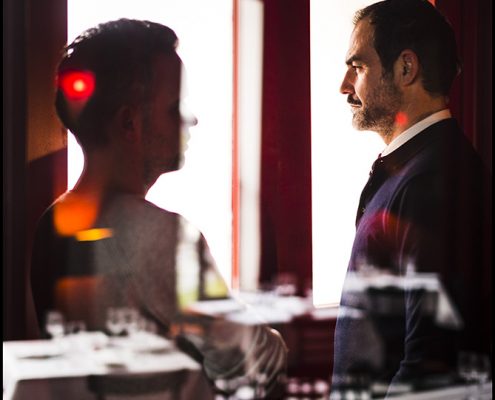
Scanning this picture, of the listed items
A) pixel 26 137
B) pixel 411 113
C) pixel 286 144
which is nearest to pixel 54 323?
pixel 26 137

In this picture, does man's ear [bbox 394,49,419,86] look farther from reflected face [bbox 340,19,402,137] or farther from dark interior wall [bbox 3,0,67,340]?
dark interior wall [bbox 3,0,67,340]

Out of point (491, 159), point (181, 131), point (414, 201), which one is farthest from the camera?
point (491, 159)

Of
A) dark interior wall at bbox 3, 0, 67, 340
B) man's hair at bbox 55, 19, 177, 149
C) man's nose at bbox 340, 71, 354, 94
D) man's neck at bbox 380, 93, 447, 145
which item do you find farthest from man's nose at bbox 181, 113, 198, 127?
man's neck at bbox 380, 93, 447, 145

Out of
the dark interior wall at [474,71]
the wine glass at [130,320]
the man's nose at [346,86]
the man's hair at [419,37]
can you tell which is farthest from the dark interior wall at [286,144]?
the dark interior wall at [474,71]

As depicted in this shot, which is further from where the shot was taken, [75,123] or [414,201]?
[414,201]

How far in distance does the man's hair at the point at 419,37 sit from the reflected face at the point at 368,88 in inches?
0.9

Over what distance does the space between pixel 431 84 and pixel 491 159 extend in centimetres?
30

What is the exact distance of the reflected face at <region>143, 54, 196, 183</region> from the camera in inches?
53.3

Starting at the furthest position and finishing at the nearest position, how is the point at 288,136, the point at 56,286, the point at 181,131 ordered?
the point at 288,136 → the point at 181,131 → the point at 56,286

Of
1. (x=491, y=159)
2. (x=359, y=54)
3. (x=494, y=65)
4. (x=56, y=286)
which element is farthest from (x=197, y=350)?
(x=494, y=65)

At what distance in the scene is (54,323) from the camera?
128 centimetres

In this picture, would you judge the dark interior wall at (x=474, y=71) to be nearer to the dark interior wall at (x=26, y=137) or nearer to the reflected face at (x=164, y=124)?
the reflected face at (x=164, y=124)

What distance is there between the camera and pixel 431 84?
66.1 inches

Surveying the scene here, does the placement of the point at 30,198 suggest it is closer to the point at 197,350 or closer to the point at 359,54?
the point at 197,350
